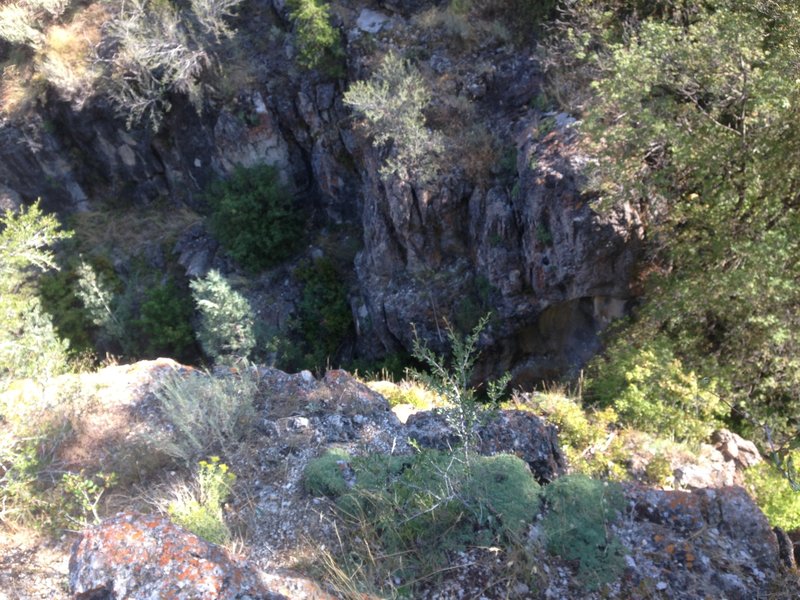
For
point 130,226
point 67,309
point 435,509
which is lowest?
point 67,309

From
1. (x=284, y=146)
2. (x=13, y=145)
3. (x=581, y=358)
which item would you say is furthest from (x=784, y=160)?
(x=13, y=145)

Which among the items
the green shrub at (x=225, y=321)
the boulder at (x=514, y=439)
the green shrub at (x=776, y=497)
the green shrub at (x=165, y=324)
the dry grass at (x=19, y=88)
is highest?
the dry grass at (x=19, y=88)

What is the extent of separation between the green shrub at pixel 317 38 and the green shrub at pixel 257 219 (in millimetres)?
2573

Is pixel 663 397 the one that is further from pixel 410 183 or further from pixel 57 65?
pixel 57 65

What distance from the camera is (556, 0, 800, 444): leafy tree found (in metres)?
5.40

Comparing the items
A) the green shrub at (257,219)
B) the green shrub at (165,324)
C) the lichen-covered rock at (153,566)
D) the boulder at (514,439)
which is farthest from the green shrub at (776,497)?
the green shrub at (165,324)

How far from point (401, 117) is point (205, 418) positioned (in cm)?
689

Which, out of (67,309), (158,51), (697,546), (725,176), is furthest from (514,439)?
(67,309)

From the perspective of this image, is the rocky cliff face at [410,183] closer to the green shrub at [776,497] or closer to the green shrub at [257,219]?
the green shrub at [257,219]

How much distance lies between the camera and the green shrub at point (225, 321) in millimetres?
10734

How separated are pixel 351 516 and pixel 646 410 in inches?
137

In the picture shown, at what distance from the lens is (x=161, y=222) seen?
14875 millimetres

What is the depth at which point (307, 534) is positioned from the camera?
3352 mm

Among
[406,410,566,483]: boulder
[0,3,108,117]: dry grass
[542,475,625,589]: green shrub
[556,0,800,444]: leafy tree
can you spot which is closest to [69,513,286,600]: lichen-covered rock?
[542,475,625,589]: green shrub
